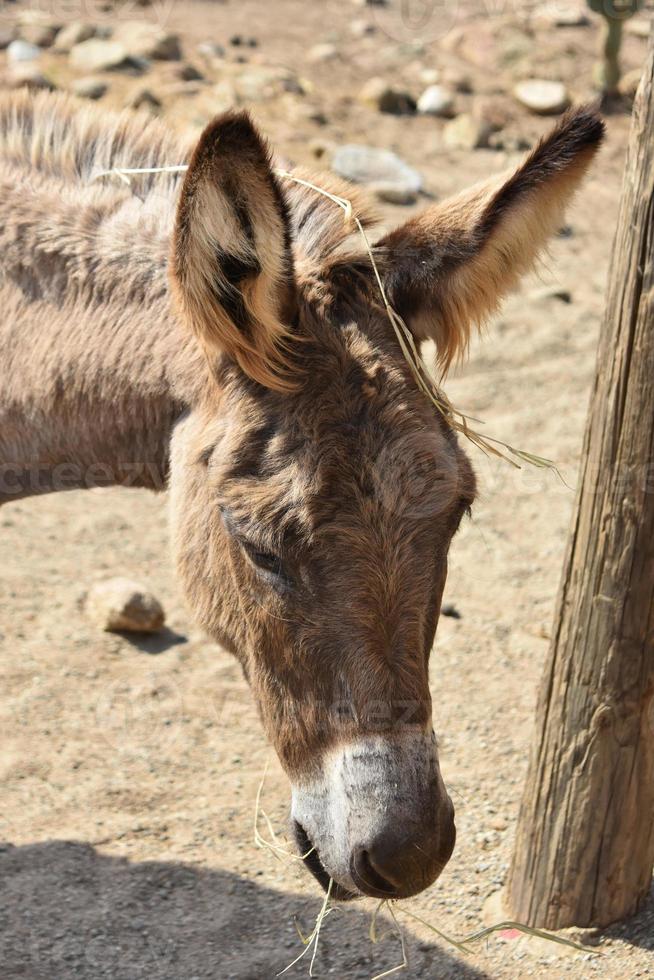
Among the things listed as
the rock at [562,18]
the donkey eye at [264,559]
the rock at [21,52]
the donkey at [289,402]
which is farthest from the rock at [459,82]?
the donkey eye at [264,559]

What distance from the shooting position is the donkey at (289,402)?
221 centimetres

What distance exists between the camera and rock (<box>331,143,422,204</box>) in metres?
8.59

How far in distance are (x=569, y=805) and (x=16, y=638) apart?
275 cm

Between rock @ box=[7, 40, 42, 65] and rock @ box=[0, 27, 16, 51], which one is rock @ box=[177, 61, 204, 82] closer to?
rock @ box=[7, 40, 42, 65]

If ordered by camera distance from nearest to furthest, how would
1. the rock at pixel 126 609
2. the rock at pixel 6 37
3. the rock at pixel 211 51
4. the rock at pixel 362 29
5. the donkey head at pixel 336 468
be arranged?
the donkey head at pixel 336 468
the rock at pixel 126 609
the rock at pixel 6 37
the rock at pixel 211 51
the rock at pixel 362 29

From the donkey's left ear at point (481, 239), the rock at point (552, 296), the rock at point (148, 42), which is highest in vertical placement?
the donkey's left ear at point (481, 239)

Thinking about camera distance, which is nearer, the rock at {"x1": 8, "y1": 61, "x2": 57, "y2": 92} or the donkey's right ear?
the donkey's right ear

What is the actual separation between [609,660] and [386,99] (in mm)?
8743

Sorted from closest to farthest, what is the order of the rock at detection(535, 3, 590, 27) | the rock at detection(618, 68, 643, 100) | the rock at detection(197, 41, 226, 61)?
the rock at detection(197, 41, 226, 61) → the rock at detection(618, 68, 643, 100) → the rock at detection(535, 3, 590, 27)

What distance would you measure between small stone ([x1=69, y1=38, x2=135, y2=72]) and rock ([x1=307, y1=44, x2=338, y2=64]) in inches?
88.0

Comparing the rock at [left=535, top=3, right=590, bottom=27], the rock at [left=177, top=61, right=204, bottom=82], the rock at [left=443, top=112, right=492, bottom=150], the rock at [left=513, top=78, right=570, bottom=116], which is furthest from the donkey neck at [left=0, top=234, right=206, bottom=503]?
the rock at [left=535, top=3, right=590, bottom=27]

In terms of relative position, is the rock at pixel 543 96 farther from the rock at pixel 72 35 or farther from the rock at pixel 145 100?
the rock at pixel 72 35

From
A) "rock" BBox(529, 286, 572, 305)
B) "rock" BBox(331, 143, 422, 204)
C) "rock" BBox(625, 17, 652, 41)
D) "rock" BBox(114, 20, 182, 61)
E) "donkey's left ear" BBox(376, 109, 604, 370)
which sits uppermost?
"donkey's left ear" BBox(376, 109, 604, 370)

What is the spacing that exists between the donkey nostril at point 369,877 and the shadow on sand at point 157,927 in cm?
106
